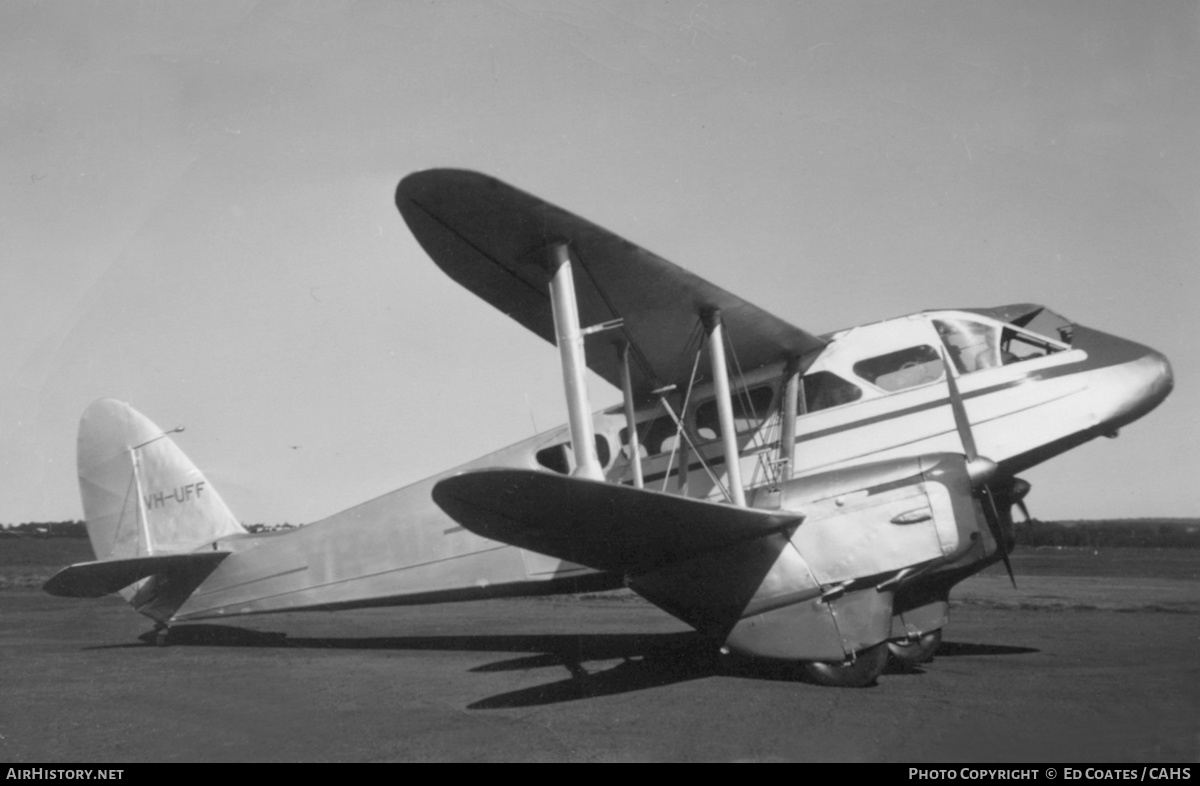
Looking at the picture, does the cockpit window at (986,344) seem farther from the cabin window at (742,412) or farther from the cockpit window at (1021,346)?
the cabin window at (742,412)

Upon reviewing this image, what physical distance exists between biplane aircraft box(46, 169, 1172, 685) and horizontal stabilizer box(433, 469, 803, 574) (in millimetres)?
27

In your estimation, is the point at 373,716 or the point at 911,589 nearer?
the point at 373,716

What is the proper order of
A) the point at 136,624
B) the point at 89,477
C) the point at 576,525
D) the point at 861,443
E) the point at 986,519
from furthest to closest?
the point at 136,624 < the point at 89,477 < the point at 861,443 < the point at 986,519 < the point at 576,525

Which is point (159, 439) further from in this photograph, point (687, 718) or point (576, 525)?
point (687, 718)

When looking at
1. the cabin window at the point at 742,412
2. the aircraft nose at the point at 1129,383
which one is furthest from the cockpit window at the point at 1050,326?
the cabin window at the point at 742,412

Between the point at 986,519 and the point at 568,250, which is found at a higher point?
the point at 568,250

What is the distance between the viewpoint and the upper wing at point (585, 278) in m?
6.41

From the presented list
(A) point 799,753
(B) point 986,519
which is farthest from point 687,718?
(B) point 986,519

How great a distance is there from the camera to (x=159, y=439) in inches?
494


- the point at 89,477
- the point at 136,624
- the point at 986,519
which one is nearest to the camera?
the point at 986,519

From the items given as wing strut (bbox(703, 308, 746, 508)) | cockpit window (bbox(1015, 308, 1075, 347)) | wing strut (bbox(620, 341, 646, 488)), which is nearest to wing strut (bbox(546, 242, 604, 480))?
wing strut (bbox(703, 308, 746, 508))

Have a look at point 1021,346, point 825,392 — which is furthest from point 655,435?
point 1021,346

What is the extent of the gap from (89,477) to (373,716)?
847 cm

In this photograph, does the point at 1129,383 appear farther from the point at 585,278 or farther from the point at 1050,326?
the point at 585,278
